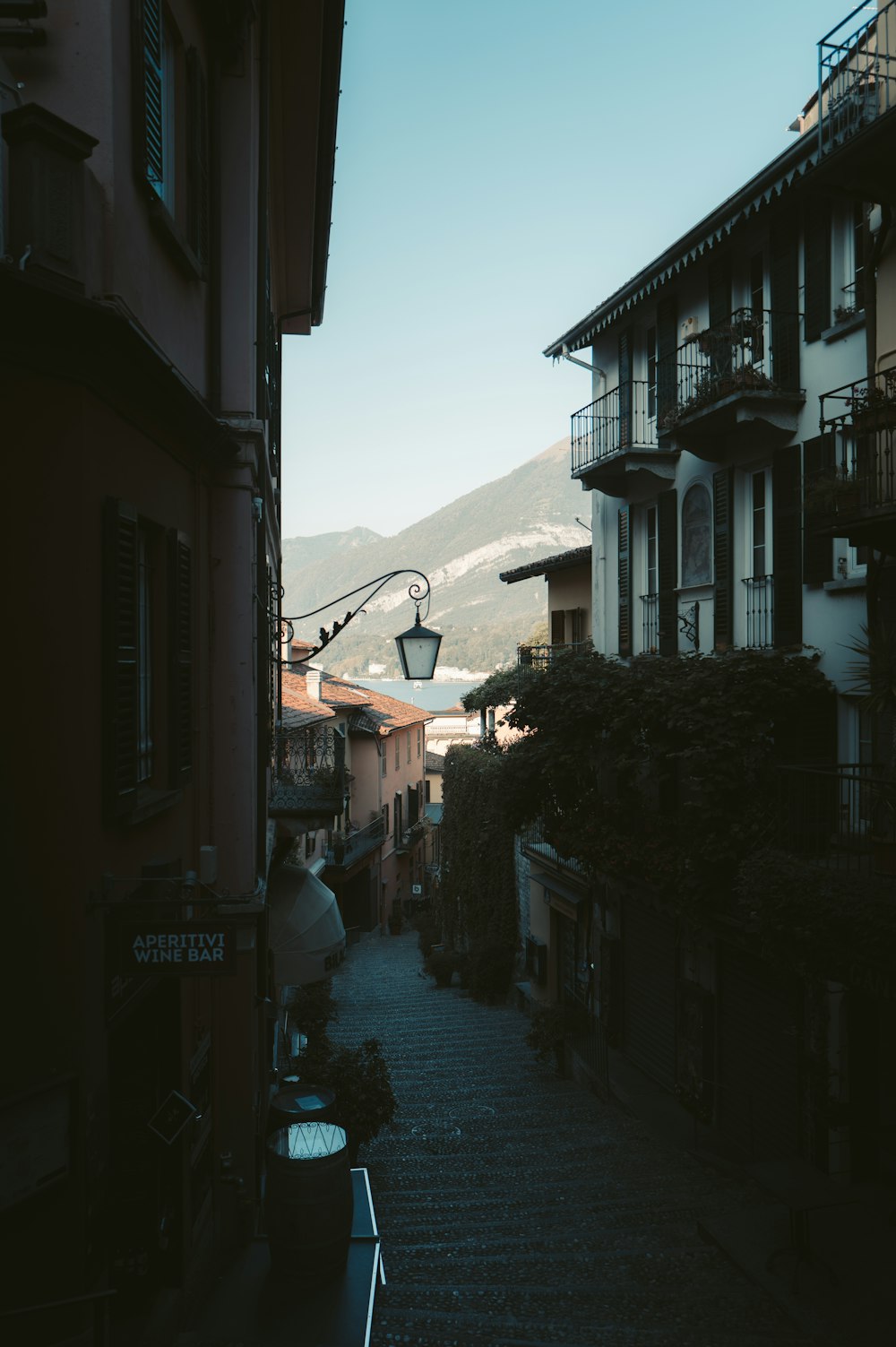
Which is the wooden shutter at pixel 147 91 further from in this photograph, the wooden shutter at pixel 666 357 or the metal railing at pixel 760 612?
the wooden shutter at pixel 666 357

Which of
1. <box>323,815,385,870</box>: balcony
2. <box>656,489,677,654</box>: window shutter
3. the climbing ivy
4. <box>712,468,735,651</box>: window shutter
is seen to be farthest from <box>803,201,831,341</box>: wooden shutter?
<box>323,815,385,870</box>: balcony

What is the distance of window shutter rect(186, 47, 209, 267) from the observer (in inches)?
285

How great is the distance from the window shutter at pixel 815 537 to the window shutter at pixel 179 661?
836 cm

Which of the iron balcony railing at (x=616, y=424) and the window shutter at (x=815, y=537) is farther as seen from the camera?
the iron balcony railing at (x=616, y=424)

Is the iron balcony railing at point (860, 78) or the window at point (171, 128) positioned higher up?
the iron balcony railing at point (860, 78)

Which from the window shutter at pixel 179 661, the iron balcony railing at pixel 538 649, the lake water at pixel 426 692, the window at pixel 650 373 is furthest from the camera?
the lake water at pixel 426 692

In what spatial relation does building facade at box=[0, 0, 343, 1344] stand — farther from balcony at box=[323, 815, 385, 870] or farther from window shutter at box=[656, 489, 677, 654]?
balcony at box=[323, 815, 385, 870]

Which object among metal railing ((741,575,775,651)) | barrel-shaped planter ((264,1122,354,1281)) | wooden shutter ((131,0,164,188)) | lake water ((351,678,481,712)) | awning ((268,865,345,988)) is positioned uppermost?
wooden shutter ((131,0,164,188))

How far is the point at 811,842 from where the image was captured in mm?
12227

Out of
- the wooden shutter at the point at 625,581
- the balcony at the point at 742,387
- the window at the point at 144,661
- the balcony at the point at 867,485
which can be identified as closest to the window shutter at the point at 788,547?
the balcony at the point at 742,387

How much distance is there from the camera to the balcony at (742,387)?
43.3 ft

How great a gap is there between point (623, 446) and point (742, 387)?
3.72 m

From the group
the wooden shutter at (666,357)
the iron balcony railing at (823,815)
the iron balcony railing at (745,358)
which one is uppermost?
the wooden shutter at (666,357)

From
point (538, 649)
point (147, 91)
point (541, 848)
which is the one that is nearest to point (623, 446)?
point (538, 649)
